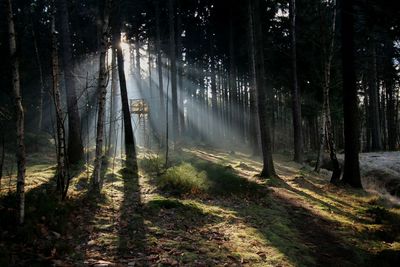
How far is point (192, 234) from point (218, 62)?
30.2 m

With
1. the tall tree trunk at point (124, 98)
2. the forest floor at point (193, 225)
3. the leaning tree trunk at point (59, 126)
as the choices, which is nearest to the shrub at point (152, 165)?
the tall tree trunk at point (124, 98)

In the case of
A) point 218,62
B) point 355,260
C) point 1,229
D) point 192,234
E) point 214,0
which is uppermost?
point 214,0

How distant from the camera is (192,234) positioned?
21.9ft

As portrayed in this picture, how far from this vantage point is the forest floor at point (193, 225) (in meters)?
5.34

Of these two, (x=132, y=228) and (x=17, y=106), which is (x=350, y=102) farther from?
(x=17, y=106)

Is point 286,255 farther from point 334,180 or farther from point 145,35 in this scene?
point 145,35

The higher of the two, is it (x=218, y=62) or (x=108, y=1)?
(x=218, y=62)

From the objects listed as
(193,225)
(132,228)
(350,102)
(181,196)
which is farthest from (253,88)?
(132,228)

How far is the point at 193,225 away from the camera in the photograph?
7.20 metres

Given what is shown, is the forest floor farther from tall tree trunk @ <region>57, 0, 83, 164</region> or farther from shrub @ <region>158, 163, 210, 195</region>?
tall tree trunk @ <region>57, 0, 83, 164</region>

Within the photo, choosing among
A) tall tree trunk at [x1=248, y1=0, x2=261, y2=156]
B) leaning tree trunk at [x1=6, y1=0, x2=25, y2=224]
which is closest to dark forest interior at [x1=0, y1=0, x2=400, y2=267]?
leaning tree trunk at [x1=6, y1=0, x2=25, y2=224]

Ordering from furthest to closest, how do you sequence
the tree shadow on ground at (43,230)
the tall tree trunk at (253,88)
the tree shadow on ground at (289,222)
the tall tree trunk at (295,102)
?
the tall tree trunk at (295,102), the tall tree trunk at (253,88), the tree shadow on ground at (289,222), the tree shadow on ground at (43,230)

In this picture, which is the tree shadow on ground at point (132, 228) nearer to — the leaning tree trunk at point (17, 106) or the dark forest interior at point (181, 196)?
the dark forest interior at point (181, 196)

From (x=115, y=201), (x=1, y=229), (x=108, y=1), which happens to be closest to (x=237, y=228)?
(x=115, y=201)
